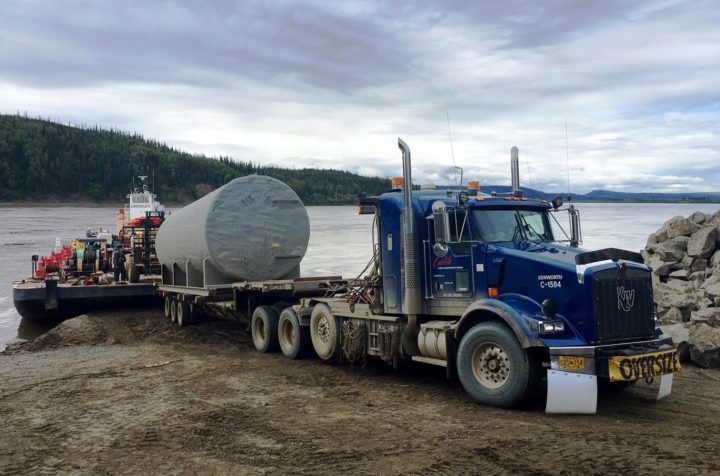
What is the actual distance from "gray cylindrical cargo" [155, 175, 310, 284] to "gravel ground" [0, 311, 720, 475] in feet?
10.1

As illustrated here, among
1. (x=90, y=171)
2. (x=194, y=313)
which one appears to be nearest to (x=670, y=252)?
(x=194, y=313)

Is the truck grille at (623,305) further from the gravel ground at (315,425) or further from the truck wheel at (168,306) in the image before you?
the truck wheel at (168,306)

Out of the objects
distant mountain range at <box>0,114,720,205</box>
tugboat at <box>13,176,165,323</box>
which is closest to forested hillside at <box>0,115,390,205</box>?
distant mountain range at <box>0,114,720,205</box>

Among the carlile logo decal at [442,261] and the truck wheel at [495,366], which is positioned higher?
the carlile logo decal at [442,261]

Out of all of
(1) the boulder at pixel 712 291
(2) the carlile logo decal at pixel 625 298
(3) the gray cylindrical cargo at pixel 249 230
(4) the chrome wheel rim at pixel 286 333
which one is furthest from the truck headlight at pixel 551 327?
(3) the gray cylindrical cargo at pixel 249 230

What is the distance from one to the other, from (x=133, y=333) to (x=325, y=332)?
23.1 ft

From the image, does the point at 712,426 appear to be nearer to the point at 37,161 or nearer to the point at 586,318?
the point at 586,318

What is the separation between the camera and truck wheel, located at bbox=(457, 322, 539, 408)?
7.96m

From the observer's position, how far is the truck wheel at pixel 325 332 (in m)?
11.3

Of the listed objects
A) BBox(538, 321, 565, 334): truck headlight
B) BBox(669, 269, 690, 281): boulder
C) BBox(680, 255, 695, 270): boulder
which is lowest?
BBox(538, 321, 565, 334): truck headlight

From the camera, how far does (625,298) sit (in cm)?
812

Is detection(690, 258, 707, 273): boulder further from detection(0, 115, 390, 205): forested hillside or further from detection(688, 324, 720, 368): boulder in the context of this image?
detection(0, 115, 390, 205): forested hillside

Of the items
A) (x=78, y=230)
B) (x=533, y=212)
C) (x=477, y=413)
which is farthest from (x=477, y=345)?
(x=78, y=230)

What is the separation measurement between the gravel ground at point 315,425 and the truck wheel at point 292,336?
0.93 feet
